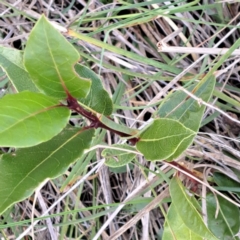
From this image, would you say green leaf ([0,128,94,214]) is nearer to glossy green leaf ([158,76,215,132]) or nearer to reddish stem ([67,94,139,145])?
reddish stem ([67,94,139,145])

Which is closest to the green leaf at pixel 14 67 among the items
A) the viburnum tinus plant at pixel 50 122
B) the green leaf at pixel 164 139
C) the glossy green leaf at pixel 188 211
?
the viburnum tinus plant at pixel 50 122

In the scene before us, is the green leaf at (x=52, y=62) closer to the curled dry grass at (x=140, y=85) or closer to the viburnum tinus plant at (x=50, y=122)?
the viburnum tinus plant at (x=50, y=122)

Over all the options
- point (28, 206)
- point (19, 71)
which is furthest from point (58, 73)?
point (28, 206)

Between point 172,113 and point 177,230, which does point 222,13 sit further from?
point 177,230

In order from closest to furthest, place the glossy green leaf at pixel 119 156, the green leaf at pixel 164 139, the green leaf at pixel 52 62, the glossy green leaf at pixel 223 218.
Answer: the green leaf at pixel 52 62 → the green leaf at pixel 164 139 → the glossy green leaf at pixel 119 156 → the glossy green leaf at pixel 223 218

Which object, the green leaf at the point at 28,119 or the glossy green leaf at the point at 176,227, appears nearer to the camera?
the green leaf at the point at 28,119

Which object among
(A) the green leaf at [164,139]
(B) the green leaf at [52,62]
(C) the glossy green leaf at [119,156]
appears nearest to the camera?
(B) the green leaf at [52,62]

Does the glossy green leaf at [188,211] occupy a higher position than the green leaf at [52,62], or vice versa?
the green leaf at [52,62]

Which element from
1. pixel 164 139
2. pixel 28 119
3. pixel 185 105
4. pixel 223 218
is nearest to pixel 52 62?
pixel 28 119

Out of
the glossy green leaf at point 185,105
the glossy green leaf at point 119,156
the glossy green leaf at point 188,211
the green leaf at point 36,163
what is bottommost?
the glossy green leaf at point 188,211
